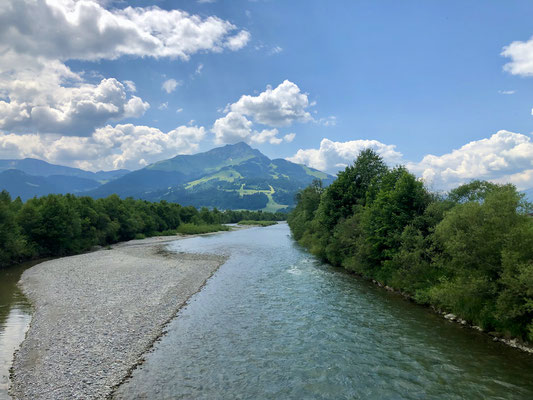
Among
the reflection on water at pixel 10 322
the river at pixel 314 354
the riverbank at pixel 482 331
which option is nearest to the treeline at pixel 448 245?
the riverbank at pixel 482 331

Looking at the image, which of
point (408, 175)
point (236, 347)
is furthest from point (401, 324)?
point (408, 175)

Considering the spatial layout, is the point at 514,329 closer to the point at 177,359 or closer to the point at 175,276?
the point at 177,359

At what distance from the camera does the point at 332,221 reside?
56781 millimetres

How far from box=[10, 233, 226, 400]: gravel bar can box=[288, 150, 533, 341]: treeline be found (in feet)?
74.4

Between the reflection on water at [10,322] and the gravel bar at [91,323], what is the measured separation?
0.49 m

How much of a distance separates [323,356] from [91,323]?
17698mm

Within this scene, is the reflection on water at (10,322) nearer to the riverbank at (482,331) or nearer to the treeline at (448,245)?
the treeline at (448,245)

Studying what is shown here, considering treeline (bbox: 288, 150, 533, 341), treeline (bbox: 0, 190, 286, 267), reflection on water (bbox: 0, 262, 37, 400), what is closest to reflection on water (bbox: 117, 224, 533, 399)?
treeline (bbox: 288, 150, 533, 341)

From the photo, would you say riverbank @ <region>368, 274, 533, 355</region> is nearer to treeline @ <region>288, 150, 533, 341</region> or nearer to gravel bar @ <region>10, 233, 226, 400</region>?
treeline @ <region>288, 150, 533, 341</region>

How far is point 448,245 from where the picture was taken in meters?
24.4

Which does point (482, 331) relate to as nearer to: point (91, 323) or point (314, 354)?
point (314, 354)

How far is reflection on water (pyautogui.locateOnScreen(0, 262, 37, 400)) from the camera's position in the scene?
1725 cm

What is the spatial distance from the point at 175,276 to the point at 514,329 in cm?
3778

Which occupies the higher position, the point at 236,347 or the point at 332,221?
the point at 332,221
